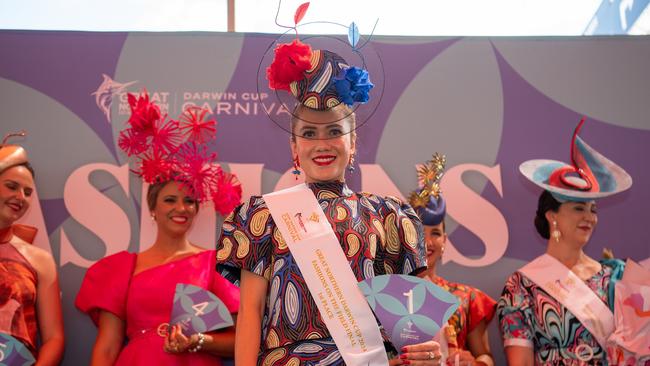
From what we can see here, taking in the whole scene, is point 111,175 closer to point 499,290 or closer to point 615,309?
point 499,290

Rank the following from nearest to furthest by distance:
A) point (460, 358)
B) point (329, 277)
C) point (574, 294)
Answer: point (329, 277) < point (460, 358) < point (574, 294)

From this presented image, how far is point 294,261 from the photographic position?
2.21 metres

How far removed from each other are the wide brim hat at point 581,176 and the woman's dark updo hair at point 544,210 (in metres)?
0.04

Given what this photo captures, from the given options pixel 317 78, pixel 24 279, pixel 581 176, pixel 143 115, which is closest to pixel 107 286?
pixel 24 279

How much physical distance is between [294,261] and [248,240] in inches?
5.6

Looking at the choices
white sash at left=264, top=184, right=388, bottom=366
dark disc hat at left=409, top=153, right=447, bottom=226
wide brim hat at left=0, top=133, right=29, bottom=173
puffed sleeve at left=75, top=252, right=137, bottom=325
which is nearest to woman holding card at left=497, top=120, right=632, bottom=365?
dark disc hat at left=409, top=153, right=447, bottom=226

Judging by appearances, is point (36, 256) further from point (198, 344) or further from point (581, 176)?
point (581, 176)

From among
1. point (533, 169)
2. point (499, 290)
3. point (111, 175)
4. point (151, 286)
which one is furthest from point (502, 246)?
point (111, 175)

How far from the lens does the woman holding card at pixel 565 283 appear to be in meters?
3.17

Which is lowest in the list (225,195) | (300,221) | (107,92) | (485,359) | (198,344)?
(485,359)

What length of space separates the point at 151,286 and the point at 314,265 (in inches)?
51.7

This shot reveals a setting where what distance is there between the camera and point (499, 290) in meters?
3.73

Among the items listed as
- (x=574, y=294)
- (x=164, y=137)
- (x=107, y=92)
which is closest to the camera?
(x=574, y=294)

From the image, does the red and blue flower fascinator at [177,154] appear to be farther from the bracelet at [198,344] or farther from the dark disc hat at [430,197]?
the dark disc hat at [430,197]
